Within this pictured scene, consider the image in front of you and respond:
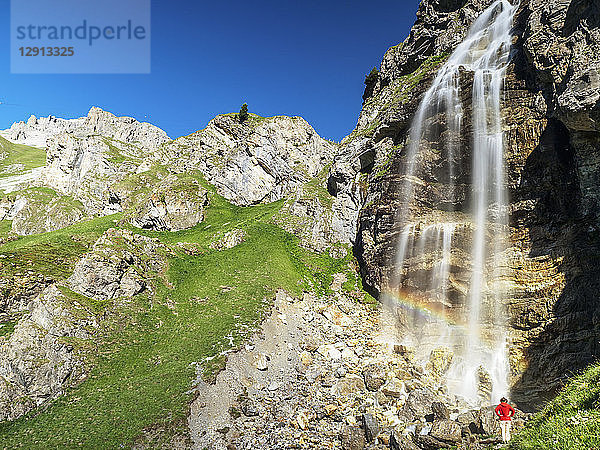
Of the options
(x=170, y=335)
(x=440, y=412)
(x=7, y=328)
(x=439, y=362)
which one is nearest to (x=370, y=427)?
(x=440, y=412)

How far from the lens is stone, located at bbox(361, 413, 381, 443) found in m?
17.5

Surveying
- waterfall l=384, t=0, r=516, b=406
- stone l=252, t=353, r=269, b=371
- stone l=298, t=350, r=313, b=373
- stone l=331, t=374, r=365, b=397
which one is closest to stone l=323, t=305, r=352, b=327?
waterfall l=384, t=0, r=516, b=406

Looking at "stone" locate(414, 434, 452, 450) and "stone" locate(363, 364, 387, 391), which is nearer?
"stone" locate(414, 434, 452, 450)

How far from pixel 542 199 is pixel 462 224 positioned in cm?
675

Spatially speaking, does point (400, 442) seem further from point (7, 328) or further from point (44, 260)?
point (44, 260)

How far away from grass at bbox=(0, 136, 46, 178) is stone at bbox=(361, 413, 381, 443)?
183812 mm

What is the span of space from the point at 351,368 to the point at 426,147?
82.2 feet

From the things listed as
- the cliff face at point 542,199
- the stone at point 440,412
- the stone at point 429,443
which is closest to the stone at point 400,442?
the stone at point 429,443

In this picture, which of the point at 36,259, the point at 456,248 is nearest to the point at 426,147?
the point at 456,248

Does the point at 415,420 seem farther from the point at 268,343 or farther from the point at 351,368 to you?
the point at 268,343

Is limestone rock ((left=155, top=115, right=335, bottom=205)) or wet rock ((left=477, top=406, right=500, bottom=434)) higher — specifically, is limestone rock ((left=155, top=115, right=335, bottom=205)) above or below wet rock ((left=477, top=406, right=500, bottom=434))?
above

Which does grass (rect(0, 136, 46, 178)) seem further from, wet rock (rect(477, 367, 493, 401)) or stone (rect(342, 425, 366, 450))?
wet rock (rect(477, 367, 493, 401))

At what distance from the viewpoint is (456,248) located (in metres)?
30.9

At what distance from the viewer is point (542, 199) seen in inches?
1074
